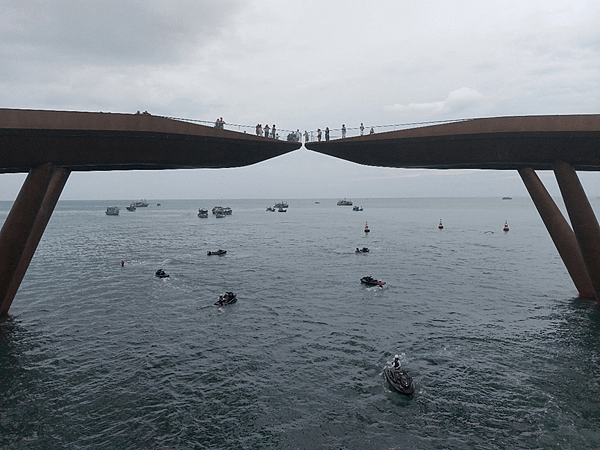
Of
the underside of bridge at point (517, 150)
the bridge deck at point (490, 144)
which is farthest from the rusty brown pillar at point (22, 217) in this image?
the bridge deck at point (490, 144)

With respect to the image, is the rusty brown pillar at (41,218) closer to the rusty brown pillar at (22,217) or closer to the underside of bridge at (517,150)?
the rusty brown pillar at (22,217)

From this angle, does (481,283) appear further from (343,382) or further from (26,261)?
(26,261)

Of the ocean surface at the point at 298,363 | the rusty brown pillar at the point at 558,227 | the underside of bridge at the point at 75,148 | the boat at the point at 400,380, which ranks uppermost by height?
the underside of bridge at the point at 75,148

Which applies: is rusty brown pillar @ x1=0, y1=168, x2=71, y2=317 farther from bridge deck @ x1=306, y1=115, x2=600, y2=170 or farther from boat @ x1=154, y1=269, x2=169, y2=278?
bridge deck @ x1=306, y1=115, x2=600, y2=170

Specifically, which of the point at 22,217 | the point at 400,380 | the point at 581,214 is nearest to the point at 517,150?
the point at 581,214

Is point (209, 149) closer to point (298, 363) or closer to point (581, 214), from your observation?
point (298, 363)

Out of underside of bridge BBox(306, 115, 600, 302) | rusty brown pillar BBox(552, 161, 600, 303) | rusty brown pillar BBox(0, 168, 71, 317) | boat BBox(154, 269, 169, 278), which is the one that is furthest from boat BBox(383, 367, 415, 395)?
boat BBox(154, 269, 169, 278)
